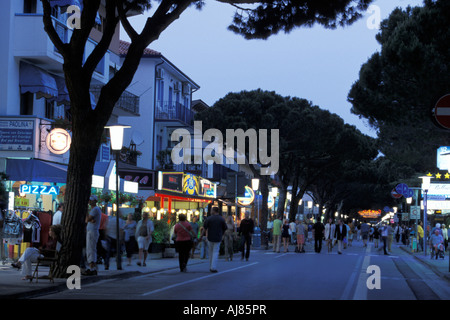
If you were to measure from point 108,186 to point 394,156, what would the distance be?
18.7m

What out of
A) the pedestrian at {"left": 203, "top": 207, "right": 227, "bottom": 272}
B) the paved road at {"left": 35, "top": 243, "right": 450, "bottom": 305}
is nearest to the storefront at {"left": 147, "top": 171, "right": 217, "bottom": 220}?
the pedestrian at {"left": 203, "top": 207, "right": 227, "bottom": 272}

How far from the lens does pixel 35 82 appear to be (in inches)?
993

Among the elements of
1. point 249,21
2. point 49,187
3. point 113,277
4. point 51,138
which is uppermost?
point 249,21

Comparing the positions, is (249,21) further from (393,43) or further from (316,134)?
(316,134)

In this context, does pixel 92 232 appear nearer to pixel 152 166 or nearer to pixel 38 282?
pixel 38 282

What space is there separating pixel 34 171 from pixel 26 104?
12.7 ft

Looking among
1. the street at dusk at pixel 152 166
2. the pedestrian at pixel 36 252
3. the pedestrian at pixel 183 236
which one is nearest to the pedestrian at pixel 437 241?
the street at dusk at pixel 152 166

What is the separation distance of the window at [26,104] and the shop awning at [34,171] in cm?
273

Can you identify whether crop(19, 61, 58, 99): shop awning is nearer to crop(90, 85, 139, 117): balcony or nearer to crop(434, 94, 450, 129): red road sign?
crop(90, 85, 139, 117): balcony

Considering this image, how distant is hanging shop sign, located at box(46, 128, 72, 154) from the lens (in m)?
25.2

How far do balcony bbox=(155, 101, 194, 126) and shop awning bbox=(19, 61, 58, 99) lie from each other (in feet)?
67.6

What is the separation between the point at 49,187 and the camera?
23.9m

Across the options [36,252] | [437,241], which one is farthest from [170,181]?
[36,252]
